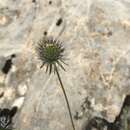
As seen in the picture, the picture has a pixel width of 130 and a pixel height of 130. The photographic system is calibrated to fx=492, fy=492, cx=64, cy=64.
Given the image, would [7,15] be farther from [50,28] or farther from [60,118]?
[60,118]

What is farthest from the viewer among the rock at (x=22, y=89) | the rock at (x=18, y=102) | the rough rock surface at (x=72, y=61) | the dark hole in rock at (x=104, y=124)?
the rock at (x=22, y=89)

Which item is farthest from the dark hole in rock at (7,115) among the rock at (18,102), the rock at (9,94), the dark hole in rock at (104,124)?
the dark hole in rock at (104,124)

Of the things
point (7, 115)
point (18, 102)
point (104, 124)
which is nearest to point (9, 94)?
point (18, 102)

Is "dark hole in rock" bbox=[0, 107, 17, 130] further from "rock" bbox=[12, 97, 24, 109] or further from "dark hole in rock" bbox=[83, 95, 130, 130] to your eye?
"dark hole in rock" bbox=[83, 95, 130, 130]

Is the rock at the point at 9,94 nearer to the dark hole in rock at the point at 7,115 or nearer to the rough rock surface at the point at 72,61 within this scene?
the rough rock surface at the point at 72,61

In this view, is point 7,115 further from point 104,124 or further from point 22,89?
point 104,124

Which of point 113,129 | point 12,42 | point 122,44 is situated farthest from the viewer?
point 12,42

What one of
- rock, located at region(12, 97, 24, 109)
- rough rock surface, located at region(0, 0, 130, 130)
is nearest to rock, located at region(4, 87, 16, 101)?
rough rock surface, located at region(0, 0, 130, 130)

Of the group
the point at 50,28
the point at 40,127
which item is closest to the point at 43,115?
the point at 40,127

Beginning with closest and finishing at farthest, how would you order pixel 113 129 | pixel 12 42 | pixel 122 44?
pixel 113 129 < pixel 122 44 < pixel 12 42
